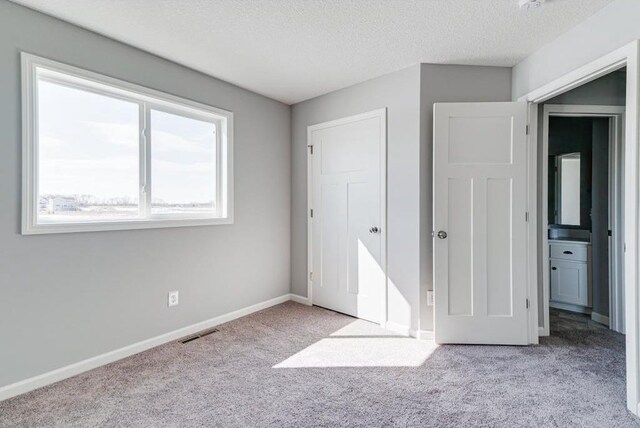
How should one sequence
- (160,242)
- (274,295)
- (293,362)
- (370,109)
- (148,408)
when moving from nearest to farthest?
(148,408), (293,362), (160,242), (370,109), (274,295)

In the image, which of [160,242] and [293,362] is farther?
[160,242]

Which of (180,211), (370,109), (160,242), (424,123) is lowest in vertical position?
(160,242)

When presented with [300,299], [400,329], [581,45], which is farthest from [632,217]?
[300,299]

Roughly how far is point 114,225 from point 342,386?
6.69ft

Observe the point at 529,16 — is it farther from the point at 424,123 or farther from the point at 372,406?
the point at 372,406

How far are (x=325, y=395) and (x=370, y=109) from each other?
2.56 metres

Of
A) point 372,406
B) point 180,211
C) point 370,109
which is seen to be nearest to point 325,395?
point 372,406

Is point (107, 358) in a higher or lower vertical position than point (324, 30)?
lower

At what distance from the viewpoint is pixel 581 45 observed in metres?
2.22

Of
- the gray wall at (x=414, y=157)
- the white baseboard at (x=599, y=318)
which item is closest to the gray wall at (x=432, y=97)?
Result: the gray wall at (x=414, y=157)

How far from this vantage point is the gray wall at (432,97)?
9.46 ft

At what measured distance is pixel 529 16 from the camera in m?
2.16

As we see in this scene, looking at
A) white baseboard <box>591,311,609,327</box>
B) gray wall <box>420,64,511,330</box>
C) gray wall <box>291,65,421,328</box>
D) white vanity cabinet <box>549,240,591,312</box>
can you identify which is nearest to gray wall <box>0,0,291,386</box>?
gray wall <box>291,65,421,328</box>

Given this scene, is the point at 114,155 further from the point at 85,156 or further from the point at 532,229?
the point at 532,229
